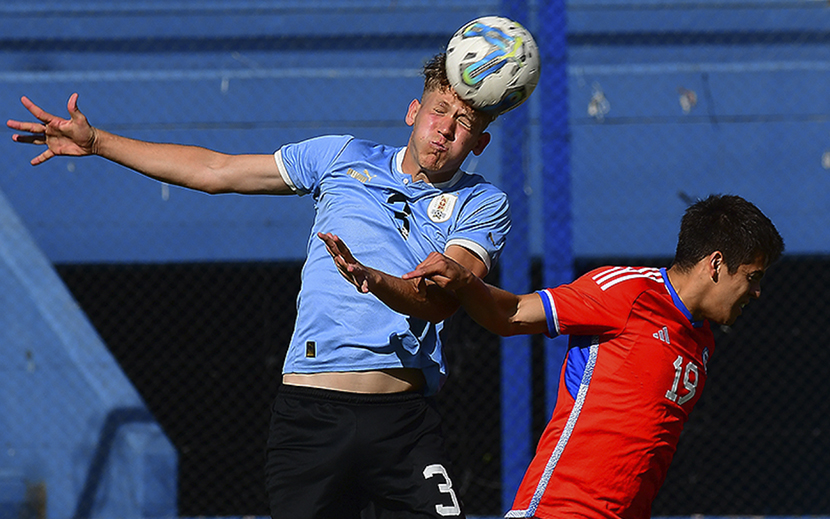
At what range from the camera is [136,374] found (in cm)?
599

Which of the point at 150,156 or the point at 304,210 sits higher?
the point at 304,210

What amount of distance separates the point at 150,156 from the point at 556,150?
2.69 m

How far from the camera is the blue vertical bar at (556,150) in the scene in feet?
15.2

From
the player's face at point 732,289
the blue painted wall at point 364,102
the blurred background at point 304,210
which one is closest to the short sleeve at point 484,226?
the player's face at point 732,289

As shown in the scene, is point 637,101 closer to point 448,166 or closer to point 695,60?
point 695,60

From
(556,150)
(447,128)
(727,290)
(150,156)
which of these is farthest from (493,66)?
(556,150)

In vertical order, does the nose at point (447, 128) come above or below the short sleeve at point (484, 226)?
above

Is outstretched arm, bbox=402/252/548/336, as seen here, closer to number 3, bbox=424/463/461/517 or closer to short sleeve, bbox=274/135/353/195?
number 3, bbox=424/463/461/517

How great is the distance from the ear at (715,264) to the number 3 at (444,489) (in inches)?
35.9

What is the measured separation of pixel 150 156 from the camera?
244 cm

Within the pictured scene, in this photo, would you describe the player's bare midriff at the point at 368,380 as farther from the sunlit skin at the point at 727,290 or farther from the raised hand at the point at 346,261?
the sunlit skin at the point at 727,290

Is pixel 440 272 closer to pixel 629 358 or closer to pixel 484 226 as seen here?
pixel 484 226

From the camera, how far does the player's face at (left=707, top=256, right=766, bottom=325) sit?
2352mm

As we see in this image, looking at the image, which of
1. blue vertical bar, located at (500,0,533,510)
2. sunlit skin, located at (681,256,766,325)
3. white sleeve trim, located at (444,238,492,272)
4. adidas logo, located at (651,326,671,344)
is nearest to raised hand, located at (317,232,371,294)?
white sleeve trim, located at (444,238,492,272)
